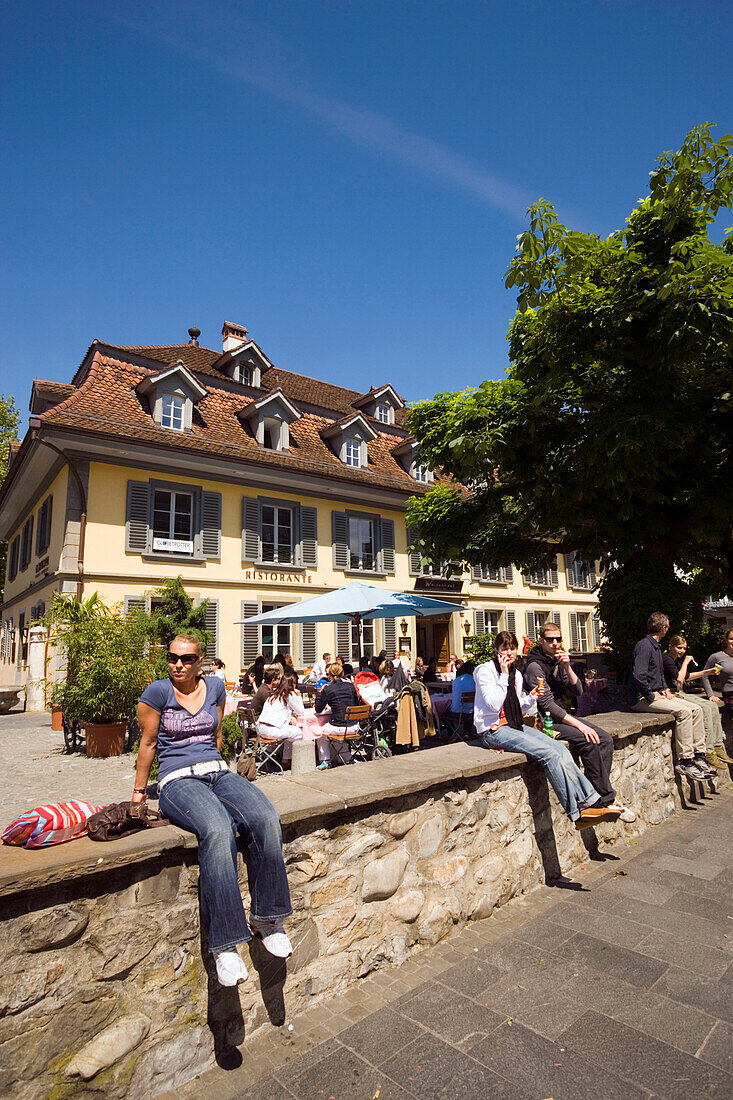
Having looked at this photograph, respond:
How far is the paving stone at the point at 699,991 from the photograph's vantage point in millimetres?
2875

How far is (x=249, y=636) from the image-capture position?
18594 mm

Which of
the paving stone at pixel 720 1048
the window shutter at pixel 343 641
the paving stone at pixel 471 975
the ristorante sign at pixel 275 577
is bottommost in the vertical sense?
the paving stone at pixel 471 975

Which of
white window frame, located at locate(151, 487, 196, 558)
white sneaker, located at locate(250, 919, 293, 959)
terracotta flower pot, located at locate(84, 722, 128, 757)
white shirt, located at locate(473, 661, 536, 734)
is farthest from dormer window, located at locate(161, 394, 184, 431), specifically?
white sneaker, located at locate(250, 919, 293, 959)

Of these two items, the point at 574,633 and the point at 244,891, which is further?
the point at 574,633

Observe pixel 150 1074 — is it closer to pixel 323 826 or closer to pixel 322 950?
pixel 322 950

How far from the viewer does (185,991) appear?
255cm

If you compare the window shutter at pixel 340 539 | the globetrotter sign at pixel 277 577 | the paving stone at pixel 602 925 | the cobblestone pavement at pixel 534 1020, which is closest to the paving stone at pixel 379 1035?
the cobblestone pavement at pixel 534 1020

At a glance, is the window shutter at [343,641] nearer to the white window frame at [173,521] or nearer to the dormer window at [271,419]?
the white window frame at [173,521]

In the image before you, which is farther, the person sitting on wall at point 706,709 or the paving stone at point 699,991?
the person sitting on wall at point 706,709

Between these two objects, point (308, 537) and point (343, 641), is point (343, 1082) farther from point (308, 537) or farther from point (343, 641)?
point (308, 537)

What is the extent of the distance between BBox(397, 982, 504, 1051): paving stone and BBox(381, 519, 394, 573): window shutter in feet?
63.8

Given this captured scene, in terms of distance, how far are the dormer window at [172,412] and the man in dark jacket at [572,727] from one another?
50.7ft

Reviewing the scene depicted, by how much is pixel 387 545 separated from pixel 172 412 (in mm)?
8870

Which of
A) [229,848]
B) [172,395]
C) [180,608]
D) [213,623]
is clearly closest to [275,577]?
[213,623]
